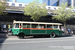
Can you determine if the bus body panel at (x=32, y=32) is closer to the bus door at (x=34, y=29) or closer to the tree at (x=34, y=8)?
the bus door at (x=34, y=29)

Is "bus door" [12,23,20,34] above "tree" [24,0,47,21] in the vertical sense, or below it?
below

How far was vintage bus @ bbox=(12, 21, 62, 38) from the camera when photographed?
1264 cm

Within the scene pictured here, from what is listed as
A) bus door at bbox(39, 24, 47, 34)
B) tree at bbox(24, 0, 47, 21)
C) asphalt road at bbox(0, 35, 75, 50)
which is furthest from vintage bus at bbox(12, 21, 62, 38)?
asphalt road at bbox(0, 35, 75, 50)

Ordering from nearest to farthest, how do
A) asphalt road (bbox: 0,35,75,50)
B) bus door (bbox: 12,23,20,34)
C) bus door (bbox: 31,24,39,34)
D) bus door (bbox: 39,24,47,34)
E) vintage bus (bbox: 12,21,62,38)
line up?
asphalt road (bbox: 0,35,75,50) → bus door (bbox: 12,23,20,34) → vintage bus (bbox: 12,21,62,38) → bus door (bbox: 31,24,39,34) → bus door (bbox: 39,24,47,34)

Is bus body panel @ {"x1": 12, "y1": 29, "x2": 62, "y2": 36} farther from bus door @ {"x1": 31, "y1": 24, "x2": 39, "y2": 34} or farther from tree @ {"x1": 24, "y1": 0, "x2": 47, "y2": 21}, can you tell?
tree @ {"x1": 24, "y1": 0, "x2": 47, "y2": 21}

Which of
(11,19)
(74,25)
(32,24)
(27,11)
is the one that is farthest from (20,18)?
(74,25)

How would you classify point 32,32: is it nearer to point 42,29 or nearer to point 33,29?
point 33,29

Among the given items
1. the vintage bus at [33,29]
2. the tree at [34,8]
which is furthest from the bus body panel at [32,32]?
the tree at [34,8]

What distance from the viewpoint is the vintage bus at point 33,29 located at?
1264cm

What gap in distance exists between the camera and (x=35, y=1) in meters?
15.7

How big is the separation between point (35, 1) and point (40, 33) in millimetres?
6211

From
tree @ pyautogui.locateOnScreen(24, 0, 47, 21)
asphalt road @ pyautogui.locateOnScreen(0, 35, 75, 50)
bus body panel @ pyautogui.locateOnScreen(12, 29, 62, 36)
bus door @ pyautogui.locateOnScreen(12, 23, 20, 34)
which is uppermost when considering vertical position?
tree @ pyautogui.locateOnScreen(24, 0, 47, 21)

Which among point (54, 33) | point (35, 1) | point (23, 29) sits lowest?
point (54, 33)

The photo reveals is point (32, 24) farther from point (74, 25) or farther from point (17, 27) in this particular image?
point (74, 25)
